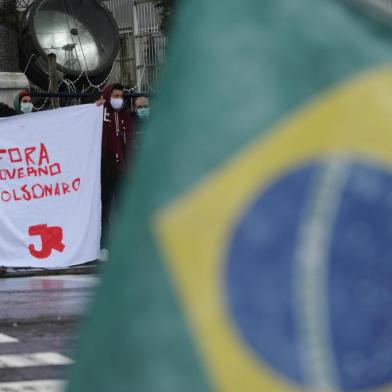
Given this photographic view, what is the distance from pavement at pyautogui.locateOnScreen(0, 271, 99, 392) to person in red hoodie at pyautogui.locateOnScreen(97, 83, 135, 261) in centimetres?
118

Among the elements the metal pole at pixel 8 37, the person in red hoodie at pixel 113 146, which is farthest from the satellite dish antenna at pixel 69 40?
the person in red hoodie at pixel 113 146

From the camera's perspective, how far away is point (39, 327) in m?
9.05

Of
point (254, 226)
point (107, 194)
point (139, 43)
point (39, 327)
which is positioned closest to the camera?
point (254, 226)

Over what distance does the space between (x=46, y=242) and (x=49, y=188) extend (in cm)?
51

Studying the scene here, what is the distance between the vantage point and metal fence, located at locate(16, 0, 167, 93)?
111 feet

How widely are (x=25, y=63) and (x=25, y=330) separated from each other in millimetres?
17377

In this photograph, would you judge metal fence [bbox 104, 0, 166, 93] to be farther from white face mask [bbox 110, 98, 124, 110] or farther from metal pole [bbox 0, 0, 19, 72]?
white face mask [bbox 110, 98, 124, 110]

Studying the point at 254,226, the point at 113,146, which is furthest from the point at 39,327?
the point at 254,226

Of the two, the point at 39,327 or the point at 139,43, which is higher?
the point at 39,327

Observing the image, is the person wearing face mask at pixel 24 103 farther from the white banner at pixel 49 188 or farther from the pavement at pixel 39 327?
the pavement at pixel 39 327

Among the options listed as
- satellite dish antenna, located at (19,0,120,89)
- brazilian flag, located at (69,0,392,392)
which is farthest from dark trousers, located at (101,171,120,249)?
brazilian flag, located at (69,0,392,392)

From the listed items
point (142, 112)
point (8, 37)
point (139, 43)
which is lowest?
point (139, 43)

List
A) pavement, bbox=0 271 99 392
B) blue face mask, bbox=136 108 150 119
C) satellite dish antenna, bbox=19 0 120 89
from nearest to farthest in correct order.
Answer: pavement, bbox=0 271 99 392
blue face mask, bbox=136 108 150 119
satellite dish antenna, bbox=19 0 120 89

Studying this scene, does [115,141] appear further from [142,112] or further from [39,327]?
[39,327]
